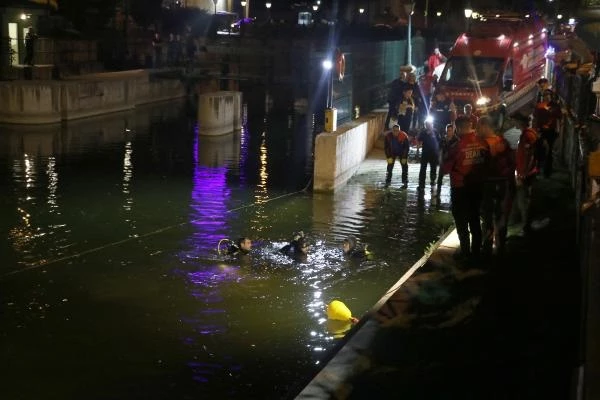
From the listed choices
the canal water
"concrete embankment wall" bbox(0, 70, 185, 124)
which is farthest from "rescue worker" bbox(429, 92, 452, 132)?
"concrete embankment wall" bbox(0, 70, 185, 124)

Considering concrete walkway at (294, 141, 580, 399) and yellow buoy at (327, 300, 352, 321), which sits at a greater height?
concrete walkway at (294, 141, 580, 399)

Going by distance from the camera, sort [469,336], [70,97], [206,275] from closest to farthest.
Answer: [469,336] < [206,275] < [70,97]

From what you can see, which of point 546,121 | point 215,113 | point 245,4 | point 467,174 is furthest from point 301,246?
point 245,4

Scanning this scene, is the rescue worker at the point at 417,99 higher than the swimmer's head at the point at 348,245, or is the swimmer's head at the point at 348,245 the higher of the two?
the rescue worker at the point at 417,99

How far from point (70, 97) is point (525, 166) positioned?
2022cm

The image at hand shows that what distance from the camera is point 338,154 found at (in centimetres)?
1814

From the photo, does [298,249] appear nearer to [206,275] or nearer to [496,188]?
[206,275]

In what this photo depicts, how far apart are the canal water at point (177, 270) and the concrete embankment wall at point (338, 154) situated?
13.0 inches

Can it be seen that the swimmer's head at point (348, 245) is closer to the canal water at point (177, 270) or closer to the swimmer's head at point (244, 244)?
the canal water at point (177, 270)

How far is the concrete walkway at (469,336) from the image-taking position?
701 cm

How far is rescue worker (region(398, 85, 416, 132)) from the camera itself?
21.3m

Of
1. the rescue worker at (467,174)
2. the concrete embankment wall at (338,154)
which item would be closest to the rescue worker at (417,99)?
the concrete embankment wall at (338,154)

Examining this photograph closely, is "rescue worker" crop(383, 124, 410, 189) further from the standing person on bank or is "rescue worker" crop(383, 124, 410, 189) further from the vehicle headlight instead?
the standing person on bank

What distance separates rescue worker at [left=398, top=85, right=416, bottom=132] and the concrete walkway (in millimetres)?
10165
